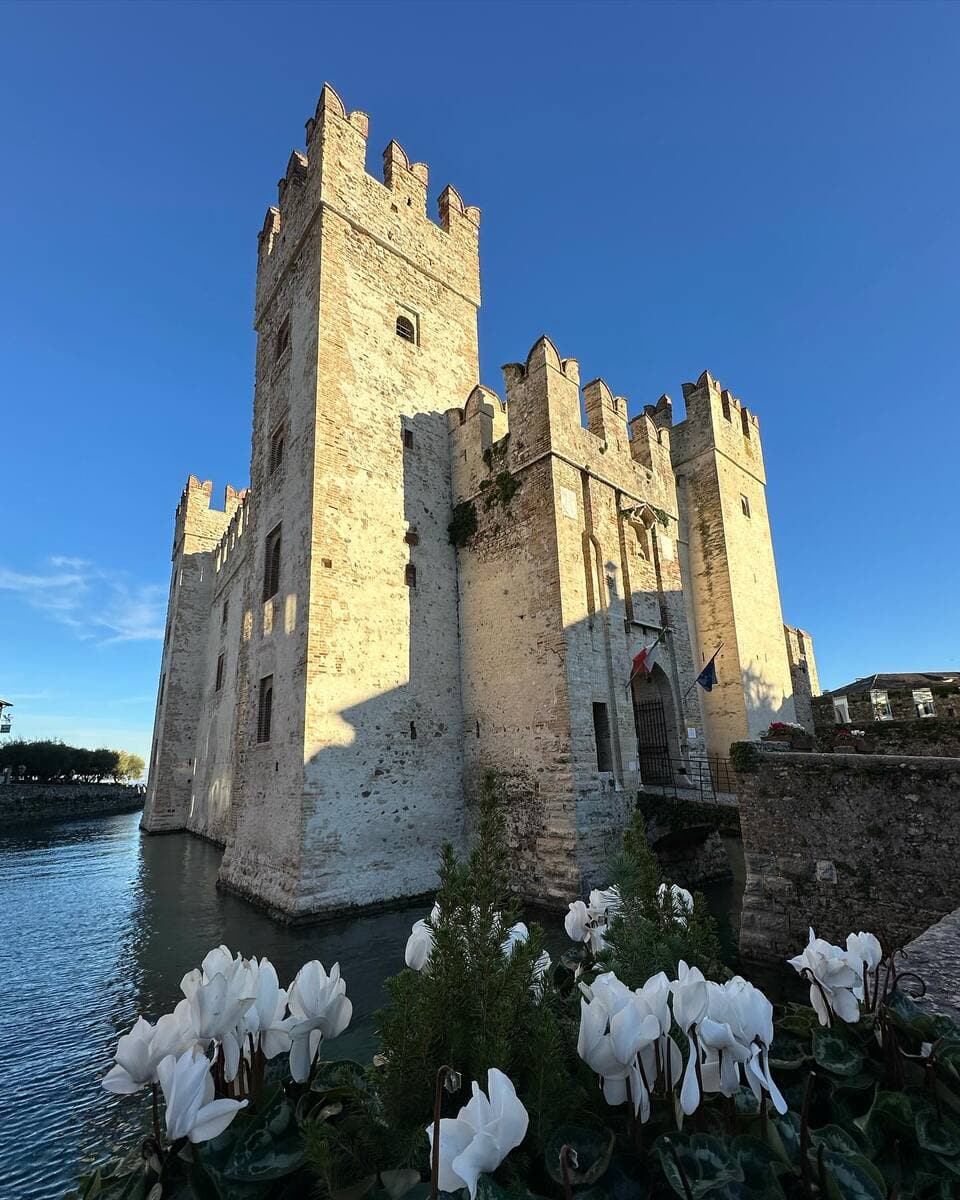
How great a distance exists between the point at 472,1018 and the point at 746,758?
7.30 meters

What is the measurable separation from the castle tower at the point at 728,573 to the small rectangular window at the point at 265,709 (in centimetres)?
1180

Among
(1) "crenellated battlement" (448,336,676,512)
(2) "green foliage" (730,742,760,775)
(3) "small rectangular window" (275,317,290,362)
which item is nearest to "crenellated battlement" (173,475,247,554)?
(3) "small rectangular window" (275,317,290,362)

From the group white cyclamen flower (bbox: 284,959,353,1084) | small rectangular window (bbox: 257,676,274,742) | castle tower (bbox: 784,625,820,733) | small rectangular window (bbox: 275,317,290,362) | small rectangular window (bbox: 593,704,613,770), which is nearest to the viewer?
white cyclamen flower (bbox: 284,959,353,1084)

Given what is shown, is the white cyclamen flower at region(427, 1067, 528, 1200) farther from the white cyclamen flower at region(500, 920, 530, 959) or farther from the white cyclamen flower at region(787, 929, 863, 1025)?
the white cyclamen flower at region(787, 929, 863, 1025)

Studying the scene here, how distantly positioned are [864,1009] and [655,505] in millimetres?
15177

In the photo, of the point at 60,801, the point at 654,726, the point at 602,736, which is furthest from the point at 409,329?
the point at 60,801

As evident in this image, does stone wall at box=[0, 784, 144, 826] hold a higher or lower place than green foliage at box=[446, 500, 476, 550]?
lower

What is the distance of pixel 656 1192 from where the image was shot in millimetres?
1538

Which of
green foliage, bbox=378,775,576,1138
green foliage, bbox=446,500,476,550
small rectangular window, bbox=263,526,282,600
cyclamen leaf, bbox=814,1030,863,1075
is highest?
green foliage, bbox=446,500,476,550

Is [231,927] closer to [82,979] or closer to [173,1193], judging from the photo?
[82,979]

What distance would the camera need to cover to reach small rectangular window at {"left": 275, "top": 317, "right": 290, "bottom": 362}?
53.3 feet

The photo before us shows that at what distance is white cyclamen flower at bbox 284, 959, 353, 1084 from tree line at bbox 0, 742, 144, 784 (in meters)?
60.1

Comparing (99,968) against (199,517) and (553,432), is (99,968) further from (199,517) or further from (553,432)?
Answer: (199,517)

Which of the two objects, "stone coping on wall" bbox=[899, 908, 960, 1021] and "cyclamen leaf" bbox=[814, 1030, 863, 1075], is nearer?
"cyclamen leaf" bbox=[814, 1030, 863, 1075]
